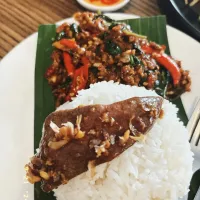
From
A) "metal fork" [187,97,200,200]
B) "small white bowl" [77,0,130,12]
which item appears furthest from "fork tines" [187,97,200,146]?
"small white bowl" [77,0,130,12]

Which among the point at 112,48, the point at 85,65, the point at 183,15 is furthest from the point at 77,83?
the point at 183,15

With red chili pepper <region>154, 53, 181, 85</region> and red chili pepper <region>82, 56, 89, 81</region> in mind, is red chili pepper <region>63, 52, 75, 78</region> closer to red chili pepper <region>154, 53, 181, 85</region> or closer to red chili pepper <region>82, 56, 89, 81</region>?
red chili pepper <region>82, 56, 89, 81</region>

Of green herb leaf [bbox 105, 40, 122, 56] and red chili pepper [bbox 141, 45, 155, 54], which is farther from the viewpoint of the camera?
red chili pepper [bbox 141, 45, 155, 54]

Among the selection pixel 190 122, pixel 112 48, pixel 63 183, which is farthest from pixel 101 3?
pixel 63 183

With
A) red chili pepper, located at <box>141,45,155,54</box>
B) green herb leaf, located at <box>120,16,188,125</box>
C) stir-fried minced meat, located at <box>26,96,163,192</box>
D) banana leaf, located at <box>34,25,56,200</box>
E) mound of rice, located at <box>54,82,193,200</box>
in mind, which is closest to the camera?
stir-fried minced meat, located at <box>26,96,163,192</box>

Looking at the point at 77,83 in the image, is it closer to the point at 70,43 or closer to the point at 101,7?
the point at 70,43

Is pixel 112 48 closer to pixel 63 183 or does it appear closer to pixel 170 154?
pixel 170 154
